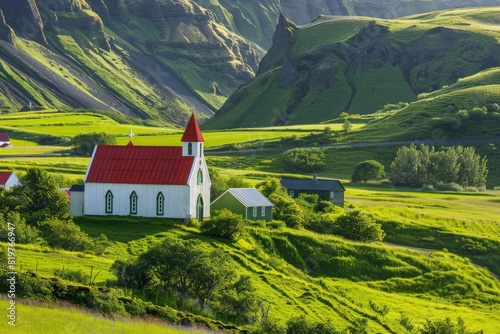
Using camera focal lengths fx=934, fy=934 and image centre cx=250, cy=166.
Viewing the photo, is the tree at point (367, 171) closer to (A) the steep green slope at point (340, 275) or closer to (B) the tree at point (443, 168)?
(B) the tree at point (443, 168)

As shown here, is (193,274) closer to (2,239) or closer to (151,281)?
(151,281)

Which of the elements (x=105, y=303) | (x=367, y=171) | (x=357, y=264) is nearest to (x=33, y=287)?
(x=105, y=303)

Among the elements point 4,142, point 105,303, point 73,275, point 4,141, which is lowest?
point 105,303

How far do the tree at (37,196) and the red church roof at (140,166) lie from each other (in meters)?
4.92

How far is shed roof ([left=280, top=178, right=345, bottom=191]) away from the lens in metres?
116

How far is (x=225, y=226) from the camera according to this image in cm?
7775

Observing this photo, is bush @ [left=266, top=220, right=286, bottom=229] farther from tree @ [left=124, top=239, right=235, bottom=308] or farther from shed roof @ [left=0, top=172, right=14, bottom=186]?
tree @ [left=124, top=239, right=235, bottom=308]

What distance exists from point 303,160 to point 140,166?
89998mm

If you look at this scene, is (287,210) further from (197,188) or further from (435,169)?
(435,169)

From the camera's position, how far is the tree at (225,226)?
77.7 metres

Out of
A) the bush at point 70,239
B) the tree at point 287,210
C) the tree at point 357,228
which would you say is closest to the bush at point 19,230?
the bush at point 70,239

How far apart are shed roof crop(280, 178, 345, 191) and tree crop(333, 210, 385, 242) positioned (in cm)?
2125

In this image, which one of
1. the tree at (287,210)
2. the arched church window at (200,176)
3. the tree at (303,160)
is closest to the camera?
the arched church window at (200,176)

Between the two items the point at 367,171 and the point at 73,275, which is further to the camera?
the point at 367,171
